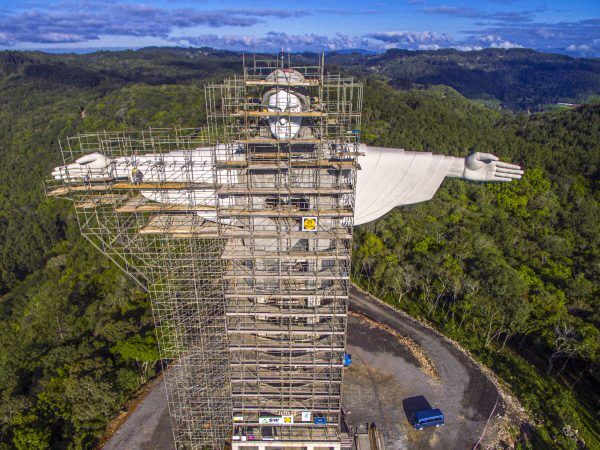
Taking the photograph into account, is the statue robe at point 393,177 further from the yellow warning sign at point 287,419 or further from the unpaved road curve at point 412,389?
the unpaved road curve at point 412,389

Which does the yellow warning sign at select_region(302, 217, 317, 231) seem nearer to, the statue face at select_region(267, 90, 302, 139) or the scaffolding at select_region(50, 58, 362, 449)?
the scaffolding at select_region(50, 58, 362, 449)

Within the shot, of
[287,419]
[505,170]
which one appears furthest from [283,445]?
[505,170]

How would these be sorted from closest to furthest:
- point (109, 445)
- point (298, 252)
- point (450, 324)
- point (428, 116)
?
point (298, 252)
point (109, 445)
point (450, 324)
point (428, 116)

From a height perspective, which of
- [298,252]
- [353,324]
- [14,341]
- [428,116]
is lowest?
[14,341]

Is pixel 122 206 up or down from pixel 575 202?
up

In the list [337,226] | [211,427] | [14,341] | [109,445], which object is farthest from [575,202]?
[14,341]

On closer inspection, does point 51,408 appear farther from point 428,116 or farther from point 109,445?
point 428,116
